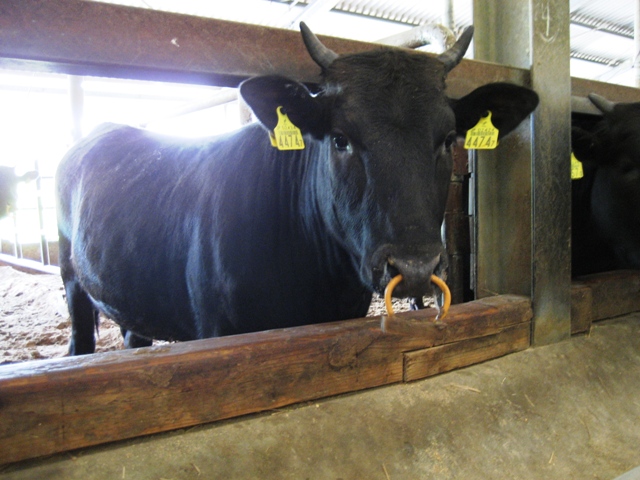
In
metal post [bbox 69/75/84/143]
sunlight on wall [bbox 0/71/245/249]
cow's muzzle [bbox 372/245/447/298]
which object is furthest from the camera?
sunlight on wall [bbox 0/71/245/249]

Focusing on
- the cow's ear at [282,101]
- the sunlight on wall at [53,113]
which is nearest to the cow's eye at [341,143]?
the cow's ear at [282,101]

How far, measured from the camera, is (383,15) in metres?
10.7

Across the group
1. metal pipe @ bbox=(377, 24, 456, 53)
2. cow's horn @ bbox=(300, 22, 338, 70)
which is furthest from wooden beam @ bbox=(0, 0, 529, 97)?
metal pipe @ bbox=(377, 24, 456, 53)

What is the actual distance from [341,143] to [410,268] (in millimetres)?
717

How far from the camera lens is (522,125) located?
2705 mm

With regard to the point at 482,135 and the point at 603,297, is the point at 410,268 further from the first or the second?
the point at 603,297

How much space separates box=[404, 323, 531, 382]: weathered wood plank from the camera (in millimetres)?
2104

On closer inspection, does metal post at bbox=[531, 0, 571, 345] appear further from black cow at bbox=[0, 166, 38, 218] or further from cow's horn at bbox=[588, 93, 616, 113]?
black cow at bbox=[0, 166, 38, 218]

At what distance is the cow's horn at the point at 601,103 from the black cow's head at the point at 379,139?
1.58 m

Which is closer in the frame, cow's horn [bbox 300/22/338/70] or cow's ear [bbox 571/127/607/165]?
cow's horn [bbox 300/22/338/70]

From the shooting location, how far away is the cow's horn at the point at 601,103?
3354 millimetres

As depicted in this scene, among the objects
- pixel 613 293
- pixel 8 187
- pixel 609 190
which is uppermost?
pixel 8 187

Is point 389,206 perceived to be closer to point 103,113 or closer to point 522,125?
point 522,125

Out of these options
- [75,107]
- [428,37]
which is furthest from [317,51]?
[75,107]
